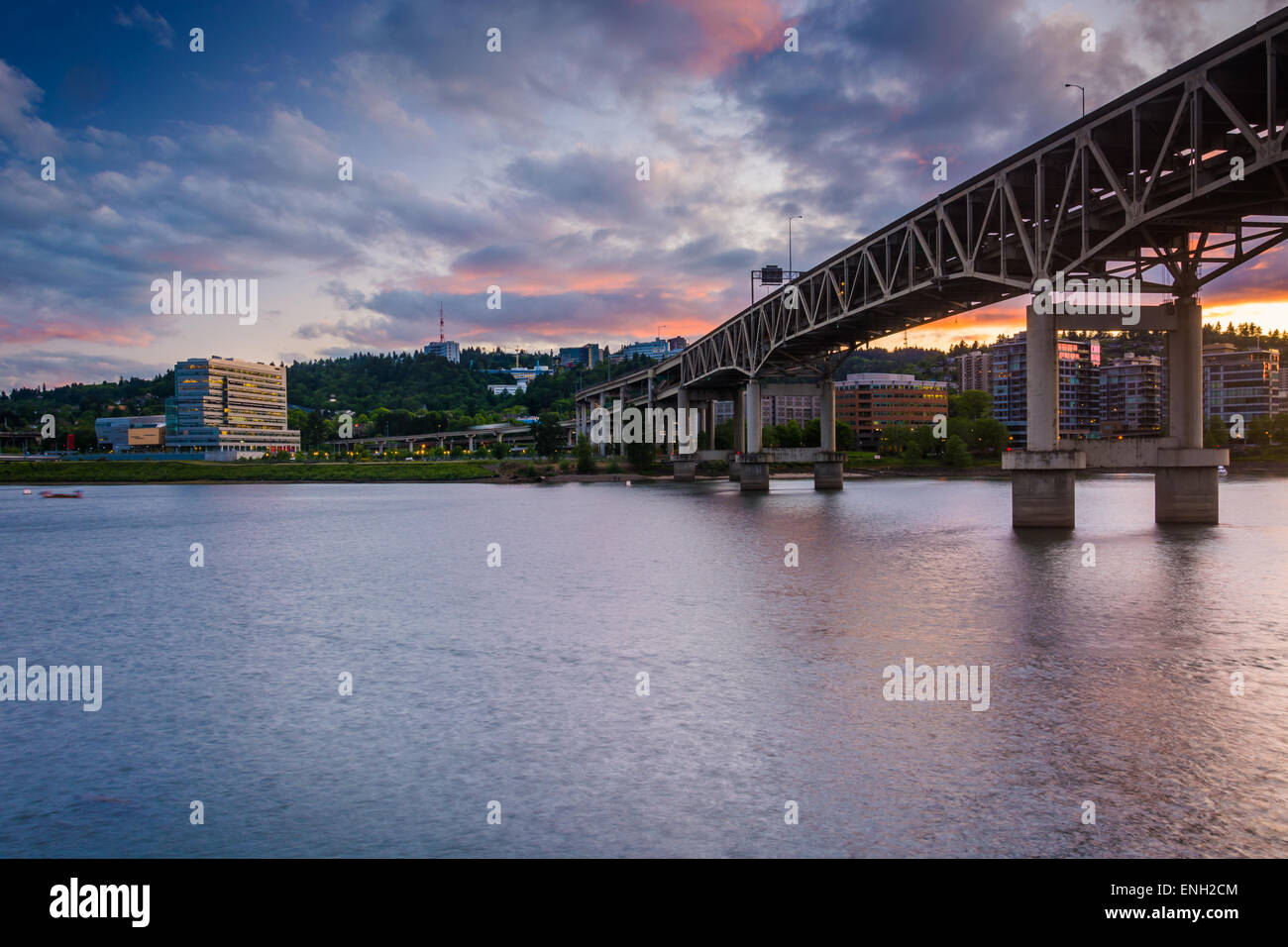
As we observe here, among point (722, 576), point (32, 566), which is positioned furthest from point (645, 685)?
point (32, 566)

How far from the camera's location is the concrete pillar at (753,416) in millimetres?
102188

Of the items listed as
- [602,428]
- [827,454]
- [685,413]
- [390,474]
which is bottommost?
[390,474]

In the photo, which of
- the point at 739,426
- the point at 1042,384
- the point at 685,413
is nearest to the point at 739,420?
the point at 739,426

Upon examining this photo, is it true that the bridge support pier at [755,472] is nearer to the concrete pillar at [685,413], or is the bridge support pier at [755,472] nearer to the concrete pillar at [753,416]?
the concrete pillar at [753,416]

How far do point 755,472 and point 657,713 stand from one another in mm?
91650

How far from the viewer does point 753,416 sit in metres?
103

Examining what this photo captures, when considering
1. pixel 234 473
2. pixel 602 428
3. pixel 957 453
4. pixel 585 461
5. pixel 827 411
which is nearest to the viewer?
→ pixel 827 411

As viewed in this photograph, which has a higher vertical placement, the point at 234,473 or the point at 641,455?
the point at 641,455

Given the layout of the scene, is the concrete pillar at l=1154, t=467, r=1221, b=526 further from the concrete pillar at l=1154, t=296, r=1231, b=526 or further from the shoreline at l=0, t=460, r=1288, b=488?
the shoreline at l=0, t=460, r=1288, b=488

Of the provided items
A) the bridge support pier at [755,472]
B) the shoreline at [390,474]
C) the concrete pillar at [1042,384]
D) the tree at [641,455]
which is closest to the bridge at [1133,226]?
the concrete pillar at [1042,384]

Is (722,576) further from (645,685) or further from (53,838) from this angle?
(53,838)

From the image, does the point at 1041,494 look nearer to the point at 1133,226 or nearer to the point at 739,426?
the point at 1133,226

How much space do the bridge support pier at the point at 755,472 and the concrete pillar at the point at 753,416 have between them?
3.16 ft
